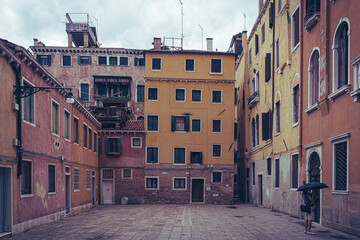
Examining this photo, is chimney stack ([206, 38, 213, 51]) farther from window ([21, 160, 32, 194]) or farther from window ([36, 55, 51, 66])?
window ([21, 160, 32, 194])

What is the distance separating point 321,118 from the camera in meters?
14.6

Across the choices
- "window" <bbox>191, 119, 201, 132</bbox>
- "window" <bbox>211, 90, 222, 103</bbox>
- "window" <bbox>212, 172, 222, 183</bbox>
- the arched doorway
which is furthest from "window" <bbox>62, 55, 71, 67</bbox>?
the arched doorway

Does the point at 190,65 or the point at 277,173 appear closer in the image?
the point at 277,173

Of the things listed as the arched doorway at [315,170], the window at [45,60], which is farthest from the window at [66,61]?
the arched doorway at [315,170]

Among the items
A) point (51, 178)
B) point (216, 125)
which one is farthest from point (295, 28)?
point (51, 178)

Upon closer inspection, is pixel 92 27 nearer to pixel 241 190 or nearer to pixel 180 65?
pixel 180 65

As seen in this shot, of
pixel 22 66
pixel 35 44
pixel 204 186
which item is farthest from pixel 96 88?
pixel 22 66

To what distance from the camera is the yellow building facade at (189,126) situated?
30453 mm

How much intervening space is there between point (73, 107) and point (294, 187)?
12698 millimetres

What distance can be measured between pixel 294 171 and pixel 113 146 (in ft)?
54.8

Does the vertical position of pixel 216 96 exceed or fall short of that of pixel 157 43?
it falls short

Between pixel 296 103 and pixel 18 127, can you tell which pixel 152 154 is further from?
pixel 18 127

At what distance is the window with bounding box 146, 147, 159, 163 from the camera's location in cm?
3063

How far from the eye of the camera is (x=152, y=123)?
3100cm
